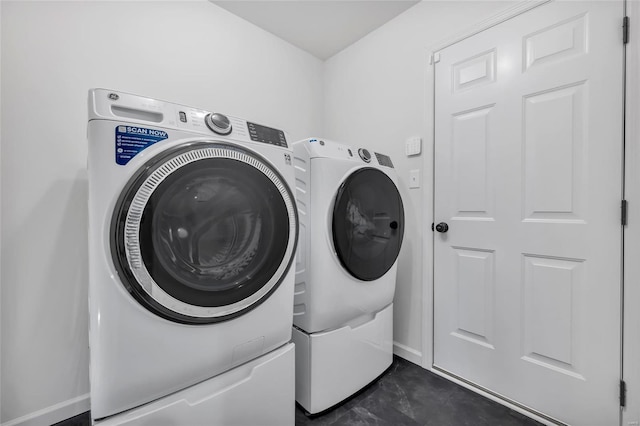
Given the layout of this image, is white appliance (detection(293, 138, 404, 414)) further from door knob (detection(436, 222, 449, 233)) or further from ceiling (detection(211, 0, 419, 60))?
ceiling (detection(211, 0, 419, 60))

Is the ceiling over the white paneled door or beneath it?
over

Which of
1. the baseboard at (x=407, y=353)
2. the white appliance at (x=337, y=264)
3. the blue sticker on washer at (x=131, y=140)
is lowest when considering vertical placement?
the baseboard at (x=407, y=353)

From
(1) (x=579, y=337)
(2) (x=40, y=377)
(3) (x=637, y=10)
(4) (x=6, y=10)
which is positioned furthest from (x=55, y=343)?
(3) (x=637, y=10)

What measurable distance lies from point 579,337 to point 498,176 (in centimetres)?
80

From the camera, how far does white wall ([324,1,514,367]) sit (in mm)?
1683

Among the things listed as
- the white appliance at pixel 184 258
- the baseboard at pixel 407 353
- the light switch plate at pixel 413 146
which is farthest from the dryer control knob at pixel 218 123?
the baseboard at pixel 407 353

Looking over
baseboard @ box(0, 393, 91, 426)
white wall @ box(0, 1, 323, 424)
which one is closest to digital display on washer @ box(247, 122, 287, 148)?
white wall @ box(0, 1, 323, 424)

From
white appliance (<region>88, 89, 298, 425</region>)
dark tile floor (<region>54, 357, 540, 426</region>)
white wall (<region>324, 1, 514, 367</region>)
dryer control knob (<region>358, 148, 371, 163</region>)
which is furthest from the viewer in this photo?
white wall (<region>324, 1, 514, 367</region>)

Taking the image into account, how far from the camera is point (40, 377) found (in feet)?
3.98

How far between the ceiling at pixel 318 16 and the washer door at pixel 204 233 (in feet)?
4.76

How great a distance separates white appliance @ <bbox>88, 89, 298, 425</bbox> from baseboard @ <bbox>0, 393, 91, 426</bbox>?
2.69ft

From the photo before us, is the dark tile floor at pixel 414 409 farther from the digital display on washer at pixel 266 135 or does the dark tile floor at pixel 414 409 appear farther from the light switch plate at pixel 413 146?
the light switch plate at pixel 413 146

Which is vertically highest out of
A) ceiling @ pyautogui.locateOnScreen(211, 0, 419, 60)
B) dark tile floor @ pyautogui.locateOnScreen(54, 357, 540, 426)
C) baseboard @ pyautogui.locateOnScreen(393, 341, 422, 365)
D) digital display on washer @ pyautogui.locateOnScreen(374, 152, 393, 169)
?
ceiling @ pyautogui.locateOnScreen(211, 0, 419, 60)

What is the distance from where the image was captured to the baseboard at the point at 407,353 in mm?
1738
